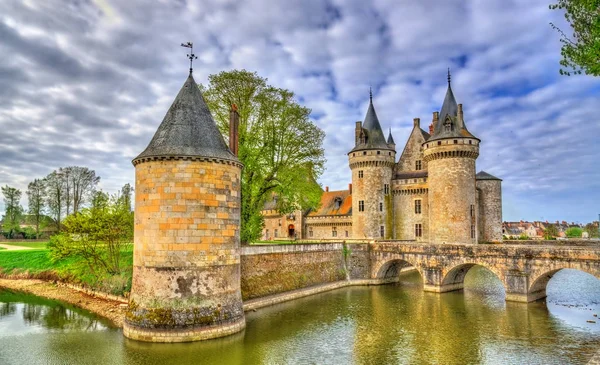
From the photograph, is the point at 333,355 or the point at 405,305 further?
the point at 405,305

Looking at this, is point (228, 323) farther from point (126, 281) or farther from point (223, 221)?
point (126, 281)

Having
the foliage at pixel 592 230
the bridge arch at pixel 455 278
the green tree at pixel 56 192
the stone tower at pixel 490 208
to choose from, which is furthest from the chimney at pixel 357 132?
the foliage at pixel 592 230

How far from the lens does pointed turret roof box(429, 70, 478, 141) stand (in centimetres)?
3022

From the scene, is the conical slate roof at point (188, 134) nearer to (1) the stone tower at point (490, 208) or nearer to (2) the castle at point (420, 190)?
(2) the castle at point (420, 190)

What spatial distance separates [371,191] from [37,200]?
121ft

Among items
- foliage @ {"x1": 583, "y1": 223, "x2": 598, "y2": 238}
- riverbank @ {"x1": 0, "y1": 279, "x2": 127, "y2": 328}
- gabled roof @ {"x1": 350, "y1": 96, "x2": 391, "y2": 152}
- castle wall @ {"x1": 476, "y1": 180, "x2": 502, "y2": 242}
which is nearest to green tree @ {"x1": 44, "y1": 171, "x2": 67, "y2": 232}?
riverbank @ {"x1": 0, "y1": 279, "x2": 127, "y2": 328}

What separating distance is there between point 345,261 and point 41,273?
1928 cm

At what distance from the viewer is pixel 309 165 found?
974 inches

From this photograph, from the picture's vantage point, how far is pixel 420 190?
3425cm

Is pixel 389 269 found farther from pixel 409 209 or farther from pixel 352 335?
pixel 352 335

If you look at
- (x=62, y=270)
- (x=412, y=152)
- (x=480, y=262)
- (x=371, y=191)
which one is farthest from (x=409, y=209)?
(x=62, y=270)

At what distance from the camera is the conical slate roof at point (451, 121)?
3020cm

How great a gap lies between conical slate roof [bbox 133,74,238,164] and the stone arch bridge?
14.6 meters

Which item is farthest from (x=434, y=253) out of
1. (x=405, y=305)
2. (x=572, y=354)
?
(x=572, y=354)
